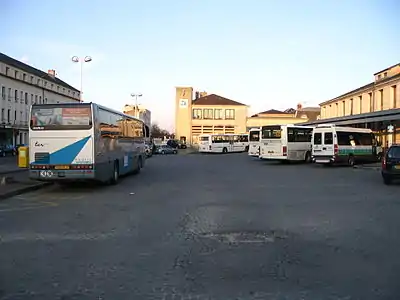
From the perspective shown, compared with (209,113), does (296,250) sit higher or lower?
lower

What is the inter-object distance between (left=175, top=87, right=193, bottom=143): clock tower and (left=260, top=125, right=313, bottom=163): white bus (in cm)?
5553

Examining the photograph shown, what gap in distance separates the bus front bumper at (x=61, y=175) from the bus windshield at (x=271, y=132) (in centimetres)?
1983

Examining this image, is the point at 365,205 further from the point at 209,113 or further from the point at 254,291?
the point at 209,113

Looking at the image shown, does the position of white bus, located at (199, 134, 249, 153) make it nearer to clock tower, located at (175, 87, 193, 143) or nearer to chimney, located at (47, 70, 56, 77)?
clock tower, located at (175, 87, 193, 143)

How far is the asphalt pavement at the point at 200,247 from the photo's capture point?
529cm

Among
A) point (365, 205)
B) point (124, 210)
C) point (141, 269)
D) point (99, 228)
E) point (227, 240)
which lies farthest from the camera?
point (365, 205)

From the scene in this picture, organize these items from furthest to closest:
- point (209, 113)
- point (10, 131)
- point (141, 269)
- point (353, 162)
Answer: point (209, 113)
point (10, 131)
point (353, 162)
point (141, 269)

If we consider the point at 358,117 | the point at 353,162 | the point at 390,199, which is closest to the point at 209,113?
the point at 358,117

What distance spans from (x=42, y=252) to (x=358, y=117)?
1436 inches

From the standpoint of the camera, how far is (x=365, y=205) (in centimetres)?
1252

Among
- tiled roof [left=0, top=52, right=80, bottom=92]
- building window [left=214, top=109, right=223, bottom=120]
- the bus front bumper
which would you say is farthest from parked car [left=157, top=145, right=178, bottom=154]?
the bus front bumper

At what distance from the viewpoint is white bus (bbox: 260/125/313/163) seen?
33.1m

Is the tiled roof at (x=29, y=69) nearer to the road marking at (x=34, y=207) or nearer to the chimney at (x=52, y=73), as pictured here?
the chimney at (x=52, y=73)

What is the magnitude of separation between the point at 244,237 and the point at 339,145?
932 inches
